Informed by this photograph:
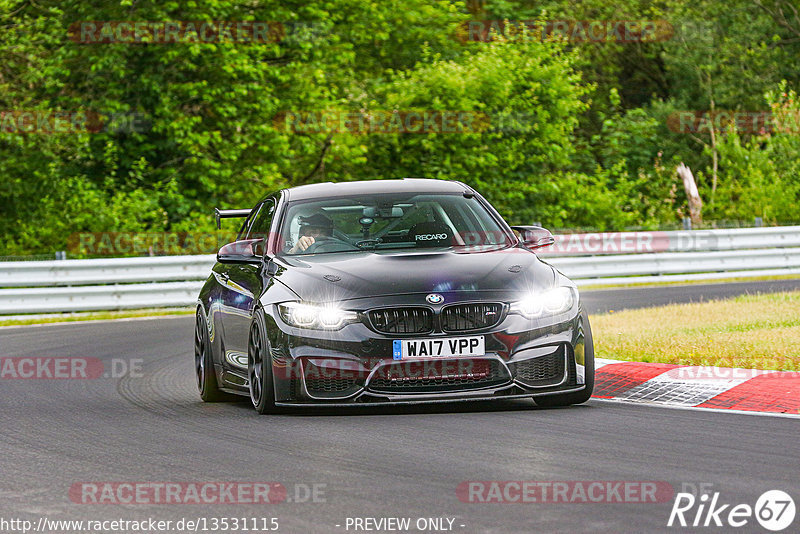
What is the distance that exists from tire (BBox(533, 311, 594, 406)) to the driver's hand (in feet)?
6.26

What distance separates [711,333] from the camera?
44.4 ft

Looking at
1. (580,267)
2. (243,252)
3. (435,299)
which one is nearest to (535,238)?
(435,299)

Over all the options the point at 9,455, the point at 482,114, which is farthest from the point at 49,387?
→ the point at 482,114

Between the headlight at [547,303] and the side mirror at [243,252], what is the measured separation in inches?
84.1

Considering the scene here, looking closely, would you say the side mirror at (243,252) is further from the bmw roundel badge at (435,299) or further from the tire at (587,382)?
the tire at (587,382)

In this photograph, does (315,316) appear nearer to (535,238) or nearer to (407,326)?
(407,326)

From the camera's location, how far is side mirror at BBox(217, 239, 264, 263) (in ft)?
33.5

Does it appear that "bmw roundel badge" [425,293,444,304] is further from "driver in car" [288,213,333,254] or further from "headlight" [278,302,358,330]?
"driver in car" [288,213,333,254]

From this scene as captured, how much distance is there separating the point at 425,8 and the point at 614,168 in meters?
13.8

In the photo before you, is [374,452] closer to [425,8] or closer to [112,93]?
[112,93]

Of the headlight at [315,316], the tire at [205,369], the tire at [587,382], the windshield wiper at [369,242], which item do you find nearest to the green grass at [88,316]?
the tire at [205,369]

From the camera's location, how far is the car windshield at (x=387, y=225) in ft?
32.9

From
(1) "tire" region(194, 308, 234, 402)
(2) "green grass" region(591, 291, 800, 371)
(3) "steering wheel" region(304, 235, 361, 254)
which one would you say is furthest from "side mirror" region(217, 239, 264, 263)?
(2) "green grass" region(591, 291, 800, 371)

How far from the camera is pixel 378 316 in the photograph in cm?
879
